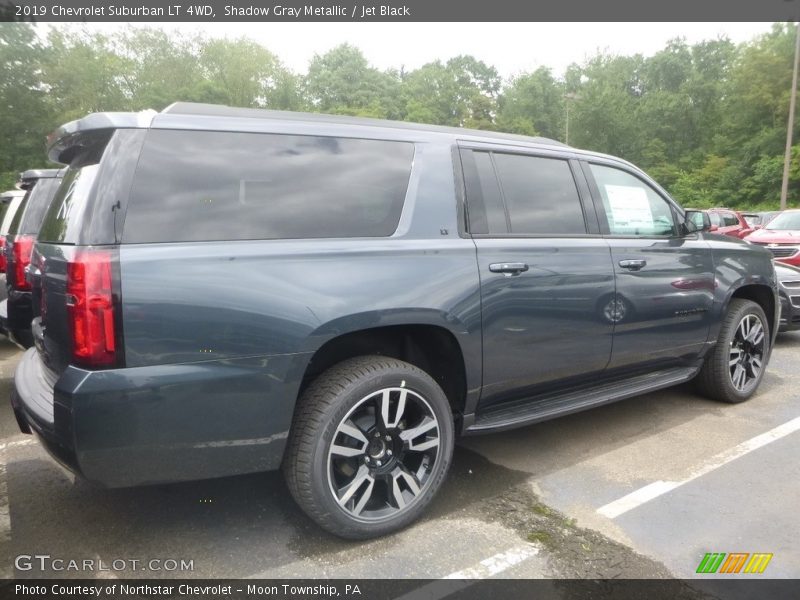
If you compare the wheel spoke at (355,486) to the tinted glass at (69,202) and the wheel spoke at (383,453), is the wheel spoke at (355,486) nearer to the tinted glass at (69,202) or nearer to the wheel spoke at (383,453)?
the wheel spoke at (383,453)

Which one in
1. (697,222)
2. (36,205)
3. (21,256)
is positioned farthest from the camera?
(36,205)

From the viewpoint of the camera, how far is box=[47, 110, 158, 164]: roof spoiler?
2172mm

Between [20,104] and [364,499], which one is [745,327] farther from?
[20,104]

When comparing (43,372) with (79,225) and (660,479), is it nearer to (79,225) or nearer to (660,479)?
(79,225)

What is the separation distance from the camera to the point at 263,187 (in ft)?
7.80

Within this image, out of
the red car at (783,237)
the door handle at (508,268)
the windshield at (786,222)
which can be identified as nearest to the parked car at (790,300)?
the red car at (783,237)

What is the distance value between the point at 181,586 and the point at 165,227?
137 centimetres

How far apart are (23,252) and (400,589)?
4.37 meters

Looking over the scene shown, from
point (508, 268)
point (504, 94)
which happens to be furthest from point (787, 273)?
point (504, 94)

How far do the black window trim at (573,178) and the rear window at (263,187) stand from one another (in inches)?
14.8

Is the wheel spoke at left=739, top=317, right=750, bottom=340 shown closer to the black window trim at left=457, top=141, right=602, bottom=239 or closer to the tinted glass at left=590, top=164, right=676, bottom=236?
the tinted glass at left=590, top=164, right=676, bottom=236

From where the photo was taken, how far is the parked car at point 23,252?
4328 millimetres

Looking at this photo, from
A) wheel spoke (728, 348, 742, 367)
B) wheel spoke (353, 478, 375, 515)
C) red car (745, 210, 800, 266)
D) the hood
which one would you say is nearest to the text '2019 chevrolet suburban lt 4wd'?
wheel spoke (353, 478, 375, 515)

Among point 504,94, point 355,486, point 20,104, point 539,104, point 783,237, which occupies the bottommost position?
point 355,486
